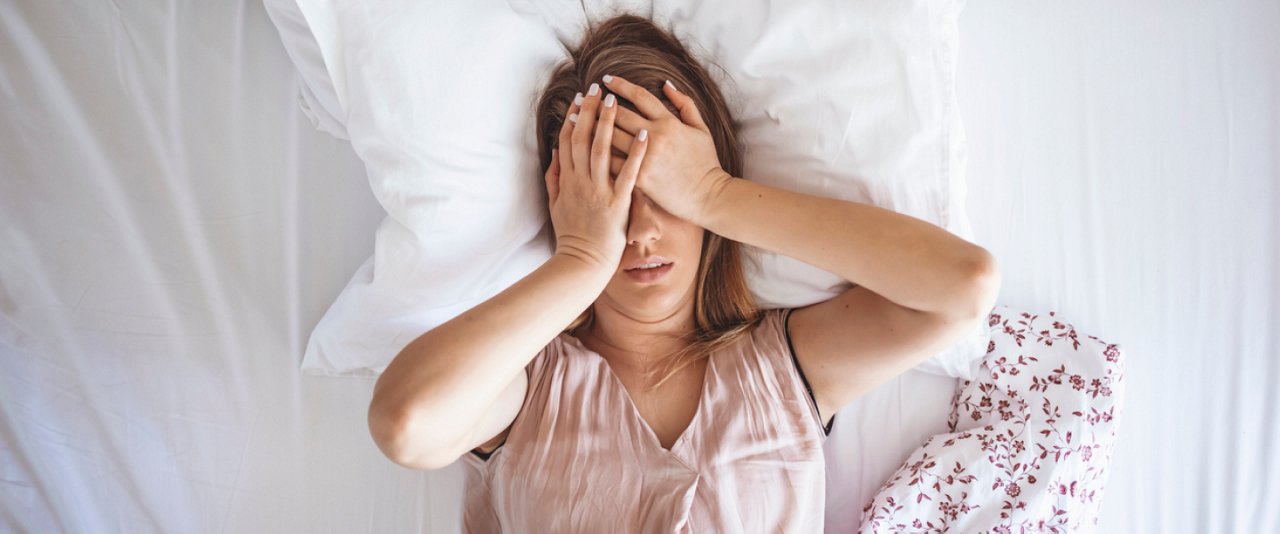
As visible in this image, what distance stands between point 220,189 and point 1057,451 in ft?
4.37

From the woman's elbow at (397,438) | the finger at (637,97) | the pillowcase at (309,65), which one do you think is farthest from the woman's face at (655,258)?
the pillowcase at (309,65)

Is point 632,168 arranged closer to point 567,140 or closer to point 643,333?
point 567,140

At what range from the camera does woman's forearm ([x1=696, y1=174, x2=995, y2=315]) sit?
905 millimetres

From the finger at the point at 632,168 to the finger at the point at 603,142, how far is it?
0.07ft

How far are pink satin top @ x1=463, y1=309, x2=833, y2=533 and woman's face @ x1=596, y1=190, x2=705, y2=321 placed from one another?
126 mm

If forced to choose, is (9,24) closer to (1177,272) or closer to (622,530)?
(622,530)

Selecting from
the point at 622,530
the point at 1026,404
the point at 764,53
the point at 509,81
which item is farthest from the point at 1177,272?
the point at 509,81

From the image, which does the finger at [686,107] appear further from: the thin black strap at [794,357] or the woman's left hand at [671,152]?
the thin black strap at [794,357]

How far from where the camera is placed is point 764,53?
3.51 ft

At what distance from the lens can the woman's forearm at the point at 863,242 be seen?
91 centimetres

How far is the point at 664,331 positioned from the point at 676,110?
1.04ft

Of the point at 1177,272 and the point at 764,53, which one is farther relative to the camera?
the point at 1177,272

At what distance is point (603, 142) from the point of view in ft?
3.19

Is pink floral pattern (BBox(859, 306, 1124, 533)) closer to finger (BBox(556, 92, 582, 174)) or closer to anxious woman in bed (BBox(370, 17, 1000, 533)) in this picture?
anxious woman in bed (BBox(370, 17, 1000, 533))
